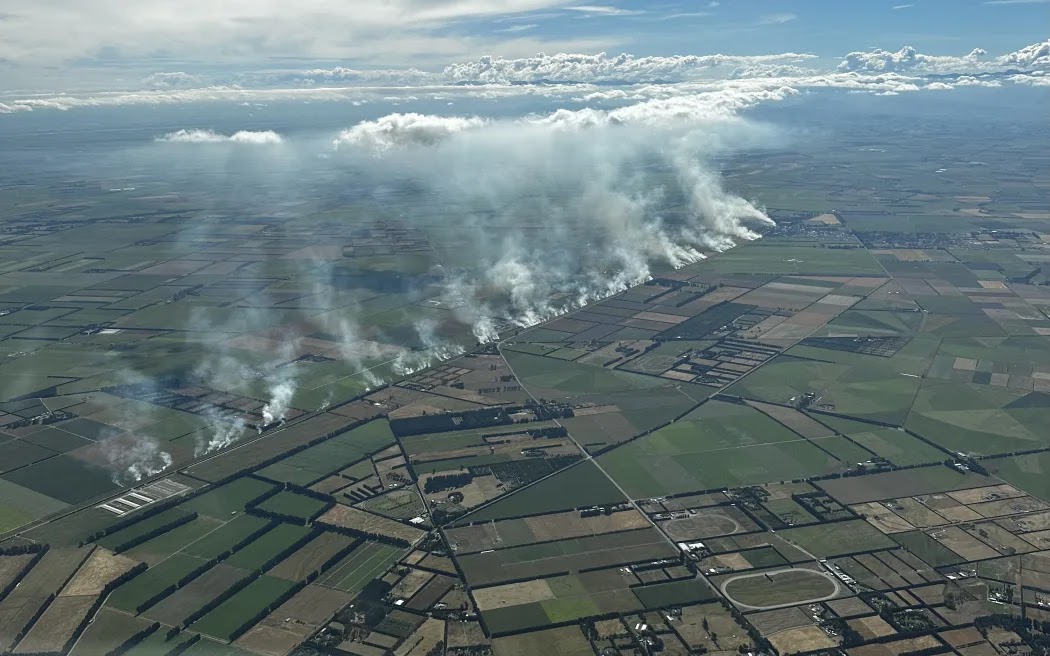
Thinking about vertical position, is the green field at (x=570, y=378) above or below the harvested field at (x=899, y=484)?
above

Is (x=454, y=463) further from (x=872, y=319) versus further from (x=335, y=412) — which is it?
(x=872, y=319)

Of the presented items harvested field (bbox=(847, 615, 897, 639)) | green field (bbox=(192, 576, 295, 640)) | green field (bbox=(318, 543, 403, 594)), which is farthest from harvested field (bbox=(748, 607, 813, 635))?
green field (bbox=(192, 576, 295, 640))

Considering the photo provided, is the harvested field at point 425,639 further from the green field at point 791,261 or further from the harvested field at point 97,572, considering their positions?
the green field at point 791,261

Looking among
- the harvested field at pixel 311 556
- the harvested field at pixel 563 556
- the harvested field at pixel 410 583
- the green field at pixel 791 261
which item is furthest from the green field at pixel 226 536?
the green field at pixel 791 261

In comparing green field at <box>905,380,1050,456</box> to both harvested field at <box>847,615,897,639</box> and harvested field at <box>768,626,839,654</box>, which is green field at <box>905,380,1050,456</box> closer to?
harvested field at <box>847,615,897,639</box>

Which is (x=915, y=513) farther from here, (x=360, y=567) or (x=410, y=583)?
(x=360, y=567)

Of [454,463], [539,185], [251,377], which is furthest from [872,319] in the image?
[539,185]
